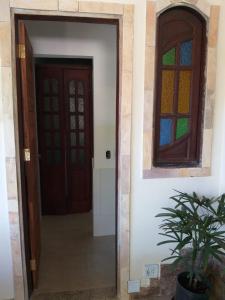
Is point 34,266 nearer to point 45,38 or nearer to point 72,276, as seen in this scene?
point 72,276

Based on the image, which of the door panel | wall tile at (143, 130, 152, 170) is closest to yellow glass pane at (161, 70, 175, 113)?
wall tile at (143, 130, 152, 170)

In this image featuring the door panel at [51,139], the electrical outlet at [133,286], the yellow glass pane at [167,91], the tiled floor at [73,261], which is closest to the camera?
the yellow glass pane at [167,91]

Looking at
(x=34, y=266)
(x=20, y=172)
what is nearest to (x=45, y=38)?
(x=20, y=172)

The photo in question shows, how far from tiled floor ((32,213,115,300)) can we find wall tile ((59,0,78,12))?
6.97 feet

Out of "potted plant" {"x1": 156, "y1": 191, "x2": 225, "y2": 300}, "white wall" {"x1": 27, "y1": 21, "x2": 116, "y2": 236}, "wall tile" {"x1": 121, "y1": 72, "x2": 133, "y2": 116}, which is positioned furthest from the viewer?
"white wall" {"x1": 27, "y1": 21, "x2": 116, "y2": 236}

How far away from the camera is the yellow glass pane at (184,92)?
6.12ft

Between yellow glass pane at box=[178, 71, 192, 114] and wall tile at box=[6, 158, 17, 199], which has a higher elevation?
yellow glass pane at box=[178, 71, 192, 114]

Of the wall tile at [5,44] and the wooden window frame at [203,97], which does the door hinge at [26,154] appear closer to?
the wall tile at [5,44]

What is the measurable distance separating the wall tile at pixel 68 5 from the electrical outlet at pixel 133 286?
2.00 m

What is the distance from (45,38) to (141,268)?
2323mm

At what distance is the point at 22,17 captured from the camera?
5.46 ft

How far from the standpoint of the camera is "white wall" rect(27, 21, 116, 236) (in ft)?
8.39

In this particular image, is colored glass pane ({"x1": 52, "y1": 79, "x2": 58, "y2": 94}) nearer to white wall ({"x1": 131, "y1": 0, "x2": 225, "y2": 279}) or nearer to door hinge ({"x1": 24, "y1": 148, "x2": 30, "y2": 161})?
door hinge ({"x1": 24, "y1": 148, "x2": 30, "y2": 161})

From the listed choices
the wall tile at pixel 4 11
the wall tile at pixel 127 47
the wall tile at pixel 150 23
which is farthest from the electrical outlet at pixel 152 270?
the wall tile at pixel 4 11
